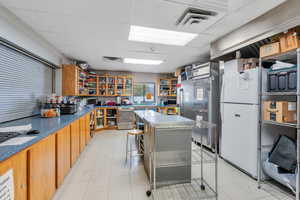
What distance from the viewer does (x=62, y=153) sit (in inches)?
83.0

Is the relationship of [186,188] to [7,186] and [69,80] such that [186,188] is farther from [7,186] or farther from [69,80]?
[69,80]

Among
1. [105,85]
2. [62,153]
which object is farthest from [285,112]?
[105,85]

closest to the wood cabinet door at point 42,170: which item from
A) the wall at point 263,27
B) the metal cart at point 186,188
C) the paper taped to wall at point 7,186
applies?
the paper taped to wall at point 7,186

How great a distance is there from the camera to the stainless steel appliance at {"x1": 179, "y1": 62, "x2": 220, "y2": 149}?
3.32 meters

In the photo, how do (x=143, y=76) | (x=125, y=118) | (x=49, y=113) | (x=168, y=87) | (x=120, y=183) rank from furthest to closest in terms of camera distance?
(x=168, y=87), (x=143, y=76), (x=125, y=118), (x=49, y=113), (x=120, y=183)

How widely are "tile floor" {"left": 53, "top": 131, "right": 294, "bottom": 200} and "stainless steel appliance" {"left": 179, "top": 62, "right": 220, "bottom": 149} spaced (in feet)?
2.80

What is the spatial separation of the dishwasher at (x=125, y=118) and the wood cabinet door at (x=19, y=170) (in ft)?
14.6

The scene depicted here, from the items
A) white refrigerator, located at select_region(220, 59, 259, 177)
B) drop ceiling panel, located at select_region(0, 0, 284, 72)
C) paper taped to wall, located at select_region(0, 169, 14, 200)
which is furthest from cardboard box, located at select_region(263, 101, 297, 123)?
paper taped to wall, located at select_region(0, 169, 14, 200)

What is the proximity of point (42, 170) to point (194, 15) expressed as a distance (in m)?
2.70

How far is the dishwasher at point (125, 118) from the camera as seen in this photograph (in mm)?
5742

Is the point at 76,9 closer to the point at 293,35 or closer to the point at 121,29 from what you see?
the point at 121,29

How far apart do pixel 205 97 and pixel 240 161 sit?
59.5 inches

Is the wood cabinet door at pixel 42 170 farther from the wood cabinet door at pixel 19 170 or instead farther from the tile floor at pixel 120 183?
the tile floor at pixel 120 183

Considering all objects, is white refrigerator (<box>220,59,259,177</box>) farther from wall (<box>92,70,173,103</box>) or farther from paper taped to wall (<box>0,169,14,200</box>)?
wall (<box>92,70,173,103</box>)
